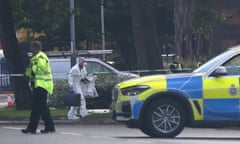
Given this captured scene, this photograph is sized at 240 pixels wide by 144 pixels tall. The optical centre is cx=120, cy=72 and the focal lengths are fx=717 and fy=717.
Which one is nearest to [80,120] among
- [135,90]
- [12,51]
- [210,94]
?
[12,51]

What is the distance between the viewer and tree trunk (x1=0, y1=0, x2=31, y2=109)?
21.8 metres

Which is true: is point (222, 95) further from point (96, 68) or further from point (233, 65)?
point (96, 68)

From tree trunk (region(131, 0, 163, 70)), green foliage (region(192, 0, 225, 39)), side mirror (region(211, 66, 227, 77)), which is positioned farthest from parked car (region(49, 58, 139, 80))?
side mirror (region(211, 66, 227, 77))

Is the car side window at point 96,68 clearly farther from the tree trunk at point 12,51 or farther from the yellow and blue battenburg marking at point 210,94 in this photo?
the yellow and blue battenburg marking at point 210,94

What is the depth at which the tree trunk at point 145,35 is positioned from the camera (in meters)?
20.9

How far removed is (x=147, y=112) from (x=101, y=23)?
2897 centimetres

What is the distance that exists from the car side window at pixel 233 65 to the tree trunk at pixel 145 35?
312 inches

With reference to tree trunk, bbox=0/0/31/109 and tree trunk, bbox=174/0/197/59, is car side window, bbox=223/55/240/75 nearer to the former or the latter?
tree trunk, bbox=0/0/31/109

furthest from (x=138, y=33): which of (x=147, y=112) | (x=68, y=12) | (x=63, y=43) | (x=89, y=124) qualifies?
(x=63, y=43)

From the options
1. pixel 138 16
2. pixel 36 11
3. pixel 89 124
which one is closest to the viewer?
pixel 89 124

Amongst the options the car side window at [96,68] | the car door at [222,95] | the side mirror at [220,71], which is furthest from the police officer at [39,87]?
the car side window at [96,68]

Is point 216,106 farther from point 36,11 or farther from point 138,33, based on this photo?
point 36,11

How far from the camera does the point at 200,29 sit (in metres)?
22.7

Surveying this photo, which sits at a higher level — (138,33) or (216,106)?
(138,33)
